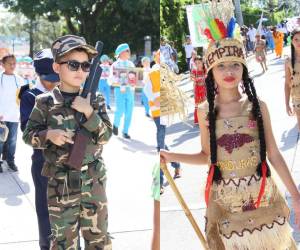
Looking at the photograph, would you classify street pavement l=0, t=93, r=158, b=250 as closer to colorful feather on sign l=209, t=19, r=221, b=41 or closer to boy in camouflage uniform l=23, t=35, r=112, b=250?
boy in camouflage uniform l=23, t=35, r=112, b=250

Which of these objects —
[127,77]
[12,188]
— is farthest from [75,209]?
[127,77]

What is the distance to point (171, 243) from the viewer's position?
274cm

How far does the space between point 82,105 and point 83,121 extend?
0.09 metres

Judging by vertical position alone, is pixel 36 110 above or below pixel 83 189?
above

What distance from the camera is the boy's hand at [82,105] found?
2.03 meters

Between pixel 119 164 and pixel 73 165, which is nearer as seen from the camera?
pixel 73 165

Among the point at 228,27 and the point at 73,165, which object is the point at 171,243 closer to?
the point at 73,165

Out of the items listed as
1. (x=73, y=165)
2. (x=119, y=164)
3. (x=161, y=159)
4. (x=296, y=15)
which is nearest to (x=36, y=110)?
(x=73, y=165)

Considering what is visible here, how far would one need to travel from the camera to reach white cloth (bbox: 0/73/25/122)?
523 cm

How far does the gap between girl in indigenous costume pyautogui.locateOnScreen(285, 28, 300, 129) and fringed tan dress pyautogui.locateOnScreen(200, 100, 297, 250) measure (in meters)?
1.44

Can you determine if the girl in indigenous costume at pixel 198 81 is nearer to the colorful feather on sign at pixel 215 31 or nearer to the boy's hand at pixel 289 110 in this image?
the colorful feather on sign at pixel 215 31

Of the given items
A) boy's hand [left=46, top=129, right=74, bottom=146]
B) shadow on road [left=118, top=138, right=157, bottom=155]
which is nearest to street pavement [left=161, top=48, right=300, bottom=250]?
boy's hand [left=46, top=129, right=74, bottom=146]

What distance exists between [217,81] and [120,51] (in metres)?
3.66

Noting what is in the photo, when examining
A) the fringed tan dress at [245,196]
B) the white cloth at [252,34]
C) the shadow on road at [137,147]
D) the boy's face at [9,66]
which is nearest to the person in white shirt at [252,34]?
the white cloth at [252,34]
